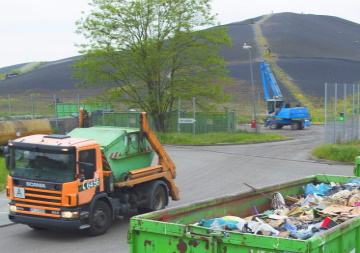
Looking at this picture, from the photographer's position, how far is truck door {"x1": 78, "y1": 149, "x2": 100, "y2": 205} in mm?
10781

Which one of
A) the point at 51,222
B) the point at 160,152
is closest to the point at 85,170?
the point at 51,222

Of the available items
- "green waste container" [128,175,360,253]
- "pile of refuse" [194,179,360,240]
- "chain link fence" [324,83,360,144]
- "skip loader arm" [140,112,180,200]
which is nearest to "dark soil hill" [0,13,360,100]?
"chain link fence" [324,83,360,144]

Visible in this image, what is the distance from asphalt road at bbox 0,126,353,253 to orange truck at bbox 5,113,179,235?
1.29 ft

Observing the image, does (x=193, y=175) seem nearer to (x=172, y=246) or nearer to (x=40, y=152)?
(x=40, y=152)

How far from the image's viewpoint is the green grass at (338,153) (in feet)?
79.2

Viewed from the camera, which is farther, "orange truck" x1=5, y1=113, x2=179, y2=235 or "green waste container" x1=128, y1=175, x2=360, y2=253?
"orange truck" x1=5, y1=113, x2=179, y2=235

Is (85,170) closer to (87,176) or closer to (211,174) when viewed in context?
(87,176)

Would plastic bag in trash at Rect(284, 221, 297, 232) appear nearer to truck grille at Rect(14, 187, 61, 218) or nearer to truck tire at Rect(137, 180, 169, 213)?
truck grille at Rect(14, 187, 61, 218)

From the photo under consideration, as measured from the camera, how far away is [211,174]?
20.5 metres

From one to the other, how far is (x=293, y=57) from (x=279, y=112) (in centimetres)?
3129

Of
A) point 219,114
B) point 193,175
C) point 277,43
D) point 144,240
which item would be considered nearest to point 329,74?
point 277,43

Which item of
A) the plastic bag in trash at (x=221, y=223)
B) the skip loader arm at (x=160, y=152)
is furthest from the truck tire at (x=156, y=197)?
the plastic bag in trash at (x=221, y=223)

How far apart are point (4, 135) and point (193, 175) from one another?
8603 mm

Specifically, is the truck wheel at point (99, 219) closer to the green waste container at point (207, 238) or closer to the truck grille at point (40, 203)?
the truck grille at point (40, 203)
